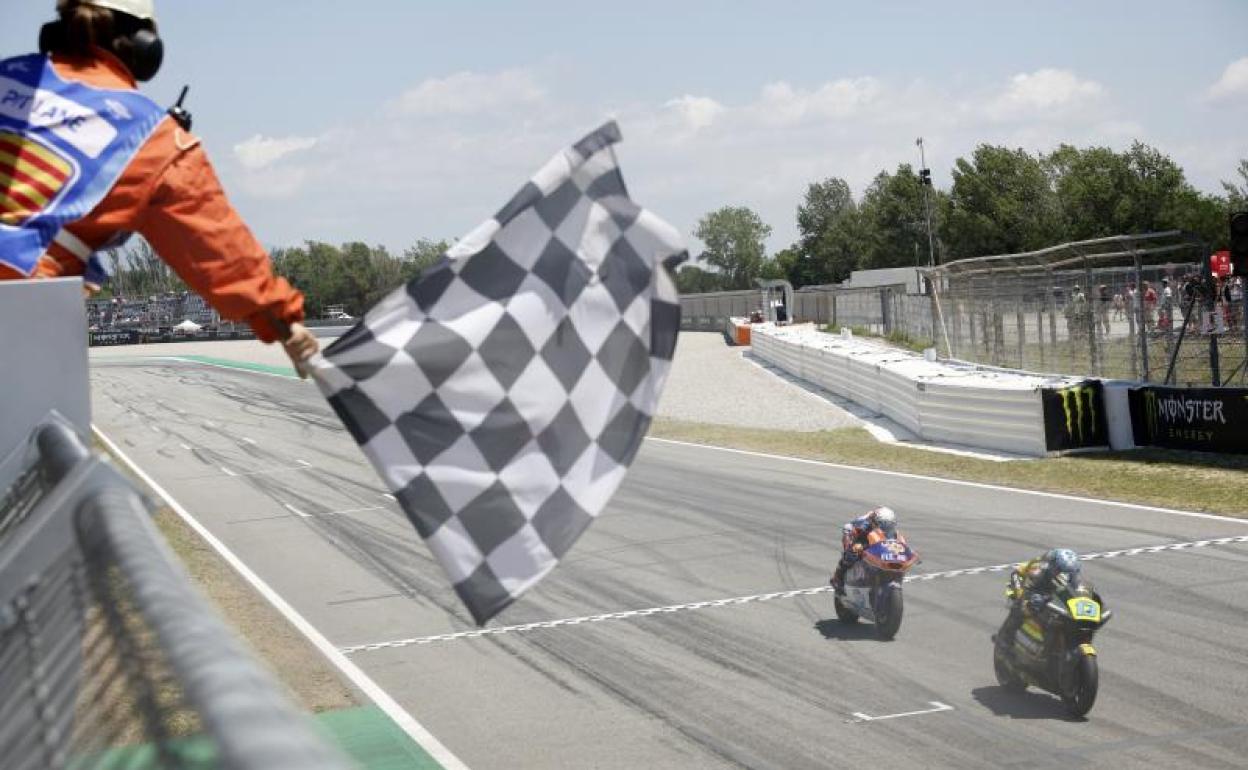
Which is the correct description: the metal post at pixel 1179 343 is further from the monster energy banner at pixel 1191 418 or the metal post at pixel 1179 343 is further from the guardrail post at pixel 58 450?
the guardrail post at pixel 58 450

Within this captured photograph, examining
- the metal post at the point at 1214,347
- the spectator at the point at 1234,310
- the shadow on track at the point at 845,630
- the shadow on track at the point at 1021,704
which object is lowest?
the shadow on track at the point at 1021,704

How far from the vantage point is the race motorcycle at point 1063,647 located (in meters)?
9.30

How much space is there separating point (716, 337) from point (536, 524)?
2884 inches

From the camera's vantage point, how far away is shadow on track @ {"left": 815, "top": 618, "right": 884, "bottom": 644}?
39.0 feet

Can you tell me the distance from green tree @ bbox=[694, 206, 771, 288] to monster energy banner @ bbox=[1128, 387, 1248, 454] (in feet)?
556

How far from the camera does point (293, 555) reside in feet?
59.6

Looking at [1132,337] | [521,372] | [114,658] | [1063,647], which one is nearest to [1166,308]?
[1132,337]

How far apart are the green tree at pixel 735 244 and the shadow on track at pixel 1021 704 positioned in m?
181

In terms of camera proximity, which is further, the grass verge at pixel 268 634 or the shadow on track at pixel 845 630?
the shadow on track at pixel 845 630

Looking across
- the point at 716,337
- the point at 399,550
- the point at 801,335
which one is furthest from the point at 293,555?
the point at 716,337

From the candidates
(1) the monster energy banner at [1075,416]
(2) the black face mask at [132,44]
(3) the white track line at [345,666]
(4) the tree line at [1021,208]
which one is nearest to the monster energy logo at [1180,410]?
(1) the monster energy banner at [1075,416]

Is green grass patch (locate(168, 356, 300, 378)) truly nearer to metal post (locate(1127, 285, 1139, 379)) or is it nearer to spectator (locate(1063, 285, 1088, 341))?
spectator (locate(1063, 285, 1088, 341))

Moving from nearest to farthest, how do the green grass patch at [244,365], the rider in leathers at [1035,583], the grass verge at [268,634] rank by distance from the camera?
the rider in leathers at [1035,583]
the grass verge at [268,634]
the green grass patch at [244,365]

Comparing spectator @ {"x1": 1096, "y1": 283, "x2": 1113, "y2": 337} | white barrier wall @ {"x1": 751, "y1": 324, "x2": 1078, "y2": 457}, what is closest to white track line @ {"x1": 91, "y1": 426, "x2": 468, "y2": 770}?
white barrier wall @ {"x1": 751, "y1": 324, "x2": 1078, "y2": 457}
